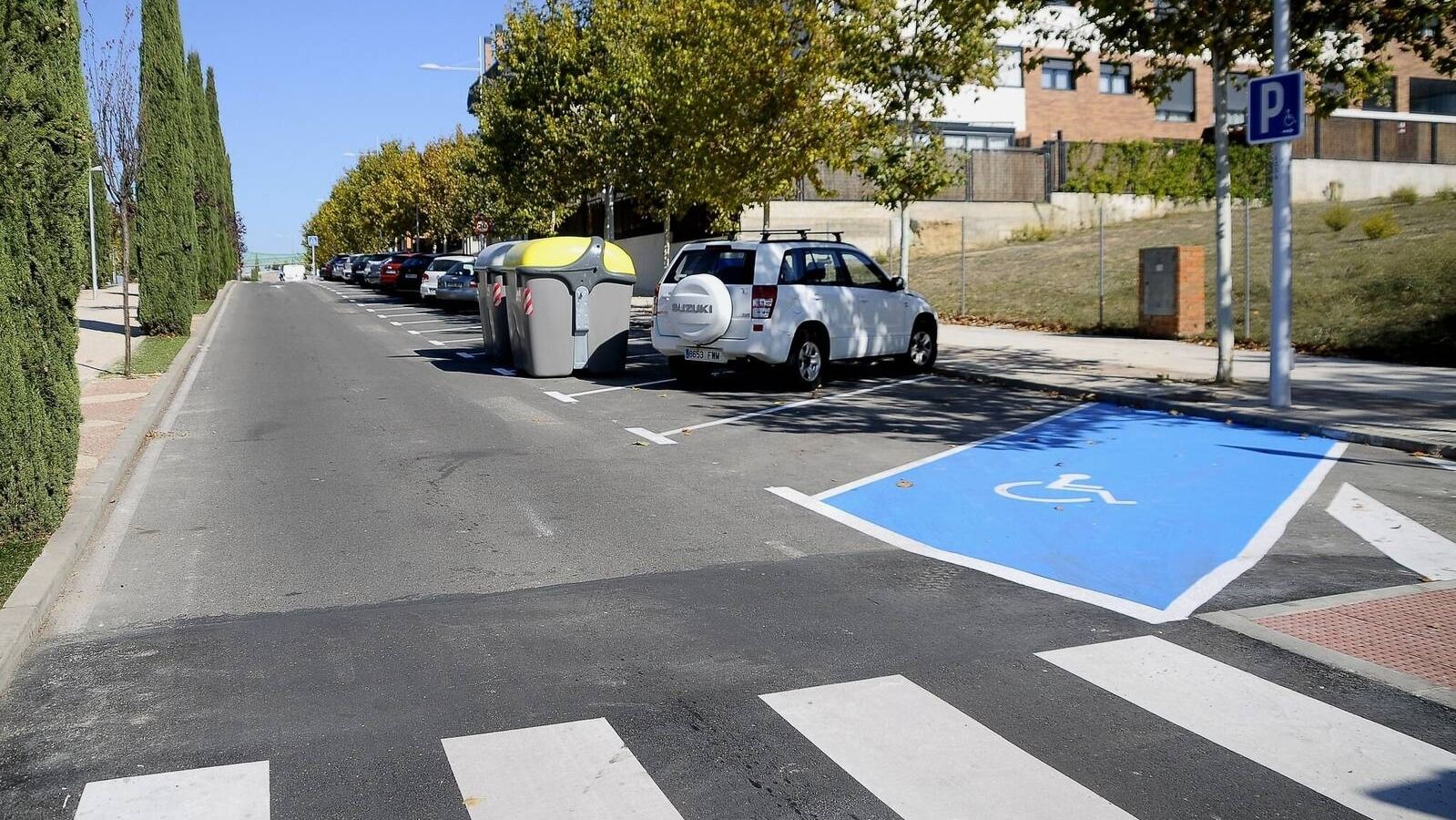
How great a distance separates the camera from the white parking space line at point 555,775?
421cm

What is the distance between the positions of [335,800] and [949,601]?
3.42 m

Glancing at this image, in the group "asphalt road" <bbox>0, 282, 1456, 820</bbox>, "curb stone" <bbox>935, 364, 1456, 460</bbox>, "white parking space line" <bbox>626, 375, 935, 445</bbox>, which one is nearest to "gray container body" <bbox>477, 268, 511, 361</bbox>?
"white parking space line" <bbox>626, 375, 935, 445</bbox>

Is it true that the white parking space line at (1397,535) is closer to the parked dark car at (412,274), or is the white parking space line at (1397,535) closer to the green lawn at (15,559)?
the green lawn at (15,559)

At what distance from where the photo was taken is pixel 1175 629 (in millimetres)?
6109

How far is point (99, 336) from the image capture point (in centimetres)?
2736

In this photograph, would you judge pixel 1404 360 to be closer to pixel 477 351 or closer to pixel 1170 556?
pixel 1170 556

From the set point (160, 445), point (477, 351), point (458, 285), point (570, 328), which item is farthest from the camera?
point (458, 285)

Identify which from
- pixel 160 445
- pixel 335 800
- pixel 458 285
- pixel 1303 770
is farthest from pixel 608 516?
pixel 458 285

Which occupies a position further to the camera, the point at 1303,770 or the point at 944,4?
the point at 944,4

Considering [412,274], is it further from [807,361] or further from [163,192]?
[807,361]

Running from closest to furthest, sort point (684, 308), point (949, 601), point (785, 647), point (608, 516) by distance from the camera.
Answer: point (785, 647) → point (949, 601) → point (608, 516) → point (684, 308)

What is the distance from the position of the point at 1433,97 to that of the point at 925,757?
201 ft

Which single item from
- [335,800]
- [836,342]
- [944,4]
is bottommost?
[335,800]

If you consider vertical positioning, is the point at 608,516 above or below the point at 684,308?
below
